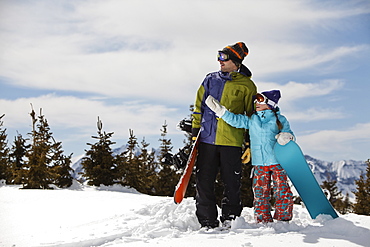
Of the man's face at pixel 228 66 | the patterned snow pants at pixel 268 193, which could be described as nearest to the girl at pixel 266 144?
the patterned snow pants at pixel 268 193

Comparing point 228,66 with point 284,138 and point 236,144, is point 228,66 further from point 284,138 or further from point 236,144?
point 284,138

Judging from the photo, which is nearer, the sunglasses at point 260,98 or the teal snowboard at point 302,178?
the teal snowboard at point 302,178

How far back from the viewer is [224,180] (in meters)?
4.71

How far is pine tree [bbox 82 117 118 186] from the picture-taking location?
Result: 12281 mm

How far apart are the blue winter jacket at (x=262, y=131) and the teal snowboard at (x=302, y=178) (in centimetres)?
11

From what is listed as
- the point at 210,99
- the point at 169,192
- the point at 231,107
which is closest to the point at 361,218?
the point at 231,107

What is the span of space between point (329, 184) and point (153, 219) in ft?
67.0

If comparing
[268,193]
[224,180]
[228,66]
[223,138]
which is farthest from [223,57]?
[268,193]

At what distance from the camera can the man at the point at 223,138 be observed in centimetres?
466

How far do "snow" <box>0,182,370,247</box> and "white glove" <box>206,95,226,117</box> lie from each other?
136 cm

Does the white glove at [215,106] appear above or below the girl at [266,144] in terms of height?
above

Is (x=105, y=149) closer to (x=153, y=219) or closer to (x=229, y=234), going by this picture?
(x=153, y=219)

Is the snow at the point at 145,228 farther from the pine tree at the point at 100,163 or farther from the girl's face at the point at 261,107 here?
the pine tree at the point at 100,163

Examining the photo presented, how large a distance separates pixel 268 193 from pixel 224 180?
621 mm
